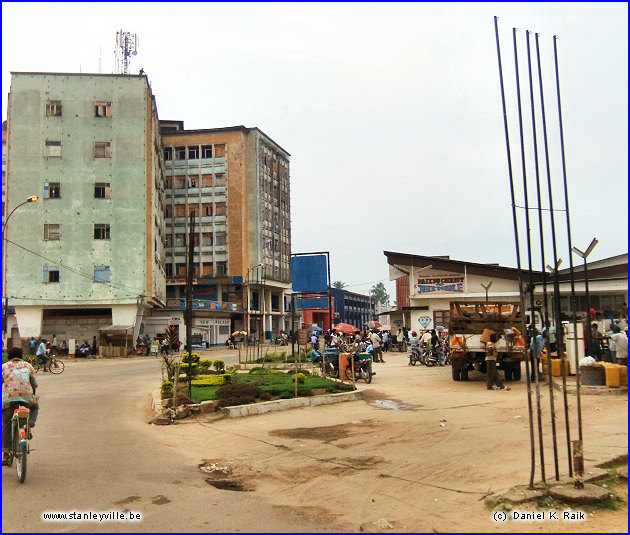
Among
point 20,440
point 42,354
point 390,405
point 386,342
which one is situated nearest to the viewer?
point 20,440

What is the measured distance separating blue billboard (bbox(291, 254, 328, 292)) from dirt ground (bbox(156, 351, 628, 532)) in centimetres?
1014

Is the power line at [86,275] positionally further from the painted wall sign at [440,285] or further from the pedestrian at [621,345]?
the pedestrian at [621,345]

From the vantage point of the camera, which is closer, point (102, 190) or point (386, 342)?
point (386, 342)

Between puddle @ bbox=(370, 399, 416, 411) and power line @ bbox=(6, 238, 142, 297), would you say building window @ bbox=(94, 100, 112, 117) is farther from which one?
puddle @ bbox=(370, 399, 416, 411)

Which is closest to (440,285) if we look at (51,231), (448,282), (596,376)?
(448,282)

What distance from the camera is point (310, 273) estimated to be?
25.5 m

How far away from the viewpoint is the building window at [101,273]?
163 ft

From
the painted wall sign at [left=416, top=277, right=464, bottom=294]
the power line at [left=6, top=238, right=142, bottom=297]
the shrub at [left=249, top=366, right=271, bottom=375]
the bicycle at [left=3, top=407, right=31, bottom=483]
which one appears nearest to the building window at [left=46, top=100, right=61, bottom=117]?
the power line at [left=6, top=238, right=142, bottom=297]

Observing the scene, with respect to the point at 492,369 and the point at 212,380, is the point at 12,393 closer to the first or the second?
the point at 212,380

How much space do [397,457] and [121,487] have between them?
392 centimetres

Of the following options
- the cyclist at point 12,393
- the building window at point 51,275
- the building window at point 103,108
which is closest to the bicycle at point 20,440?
the cyclist at point 12,393

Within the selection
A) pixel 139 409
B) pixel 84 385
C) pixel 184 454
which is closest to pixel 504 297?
pixel 84 385

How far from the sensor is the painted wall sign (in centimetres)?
4334

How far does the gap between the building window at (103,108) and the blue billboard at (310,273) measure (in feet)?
108
